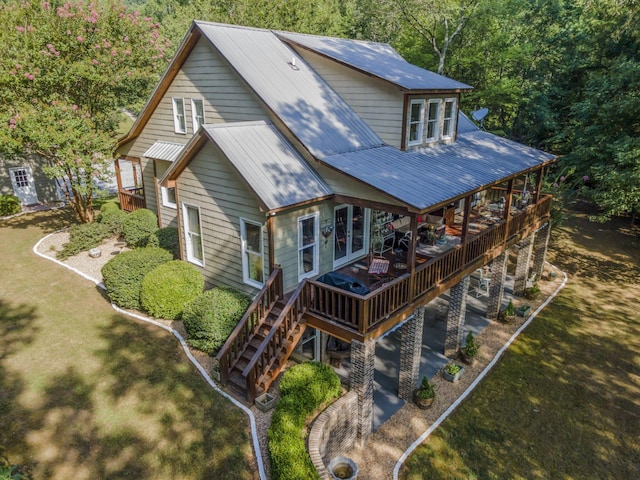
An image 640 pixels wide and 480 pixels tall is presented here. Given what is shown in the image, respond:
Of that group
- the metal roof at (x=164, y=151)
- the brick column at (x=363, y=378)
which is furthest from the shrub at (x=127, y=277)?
the brick column at (x=363, y=378)

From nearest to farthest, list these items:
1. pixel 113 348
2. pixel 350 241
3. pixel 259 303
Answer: pixel 259 303 → pixel 113 348 → pixel 350 241

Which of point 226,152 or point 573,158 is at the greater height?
point 226,152

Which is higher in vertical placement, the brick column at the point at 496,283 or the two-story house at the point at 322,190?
the two-story house at the point at 322,190

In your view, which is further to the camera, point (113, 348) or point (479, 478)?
point (113, 348)

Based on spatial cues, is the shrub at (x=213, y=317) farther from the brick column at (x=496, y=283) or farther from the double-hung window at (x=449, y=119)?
the double-hung window at (x=449, y=119)

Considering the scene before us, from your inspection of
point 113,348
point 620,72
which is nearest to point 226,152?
point 113,348

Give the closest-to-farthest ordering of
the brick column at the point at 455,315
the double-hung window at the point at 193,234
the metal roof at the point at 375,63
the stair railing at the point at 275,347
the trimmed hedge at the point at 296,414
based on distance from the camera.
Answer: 1. the trimmed hedge at the point at 296,414
2. the stair railing at the point at 275,347
3. the double-hung window at the point at 193,234
4. the brick column at the point at 455,315
5. the metal roof at the point at 375,63

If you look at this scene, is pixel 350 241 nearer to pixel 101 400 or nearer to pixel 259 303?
pixel 259 303

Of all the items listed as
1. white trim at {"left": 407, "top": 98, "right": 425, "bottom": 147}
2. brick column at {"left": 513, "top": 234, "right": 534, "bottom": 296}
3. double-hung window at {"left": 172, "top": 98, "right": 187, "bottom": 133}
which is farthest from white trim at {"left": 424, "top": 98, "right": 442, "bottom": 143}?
double-hung window at {"left": 172, "top": 98, "right": 187, "bottom": 133}
